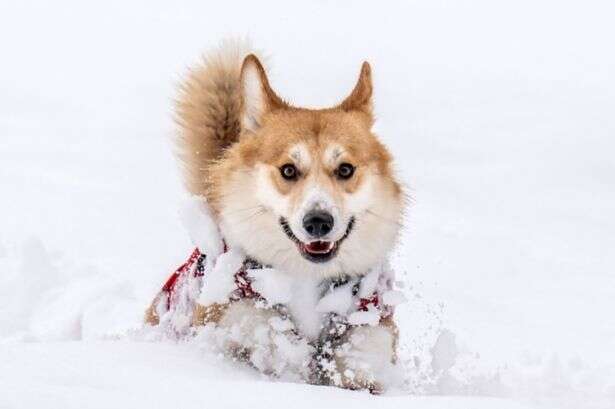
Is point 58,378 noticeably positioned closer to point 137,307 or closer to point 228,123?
point 228,123

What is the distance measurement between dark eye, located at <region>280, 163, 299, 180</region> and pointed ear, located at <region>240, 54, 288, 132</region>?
311mm

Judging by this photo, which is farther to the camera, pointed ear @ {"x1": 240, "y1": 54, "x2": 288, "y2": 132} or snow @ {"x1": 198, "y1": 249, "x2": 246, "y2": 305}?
pointed ear @ {"x1": 240, "y1": 54, "x2": 288, "y2": 132}

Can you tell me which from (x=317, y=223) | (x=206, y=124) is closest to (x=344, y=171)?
(x=317, y=223)

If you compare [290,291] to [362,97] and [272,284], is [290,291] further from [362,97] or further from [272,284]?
[362,97]

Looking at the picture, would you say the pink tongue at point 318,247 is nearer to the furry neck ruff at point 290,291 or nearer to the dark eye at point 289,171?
the furry neck ruff at point 290,291

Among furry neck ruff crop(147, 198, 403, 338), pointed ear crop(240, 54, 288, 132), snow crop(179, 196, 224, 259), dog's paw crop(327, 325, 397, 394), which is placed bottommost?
dog's paw crop(327, 325, 397, 394)

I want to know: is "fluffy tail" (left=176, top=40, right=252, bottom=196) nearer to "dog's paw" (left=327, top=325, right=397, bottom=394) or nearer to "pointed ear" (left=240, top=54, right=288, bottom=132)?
"pointed ear" (left=240, top=54, right=288, bottom=132)

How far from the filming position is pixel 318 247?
12.4 feet

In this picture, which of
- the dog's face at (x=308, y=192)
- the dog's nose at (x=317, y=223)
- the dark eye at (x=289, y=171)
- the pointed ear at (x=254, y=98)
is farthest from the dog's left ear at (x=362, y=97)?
the dog's nose at (x=317, y=223)

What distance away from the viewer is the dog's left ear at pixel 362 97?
14.0 feet

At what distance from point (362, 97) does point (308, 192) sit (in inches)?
28.4

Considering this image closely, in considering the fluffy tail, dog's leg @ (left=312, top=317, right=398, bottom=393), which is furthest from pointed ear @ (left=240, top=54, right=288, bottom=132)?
dog's leg @ (left=312, top=317, right=398, bottom=393)

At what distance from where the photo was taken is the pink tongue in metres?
3.78

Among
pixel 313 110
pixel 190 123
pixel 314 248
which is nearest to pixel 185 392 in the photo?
pixel 314 248
